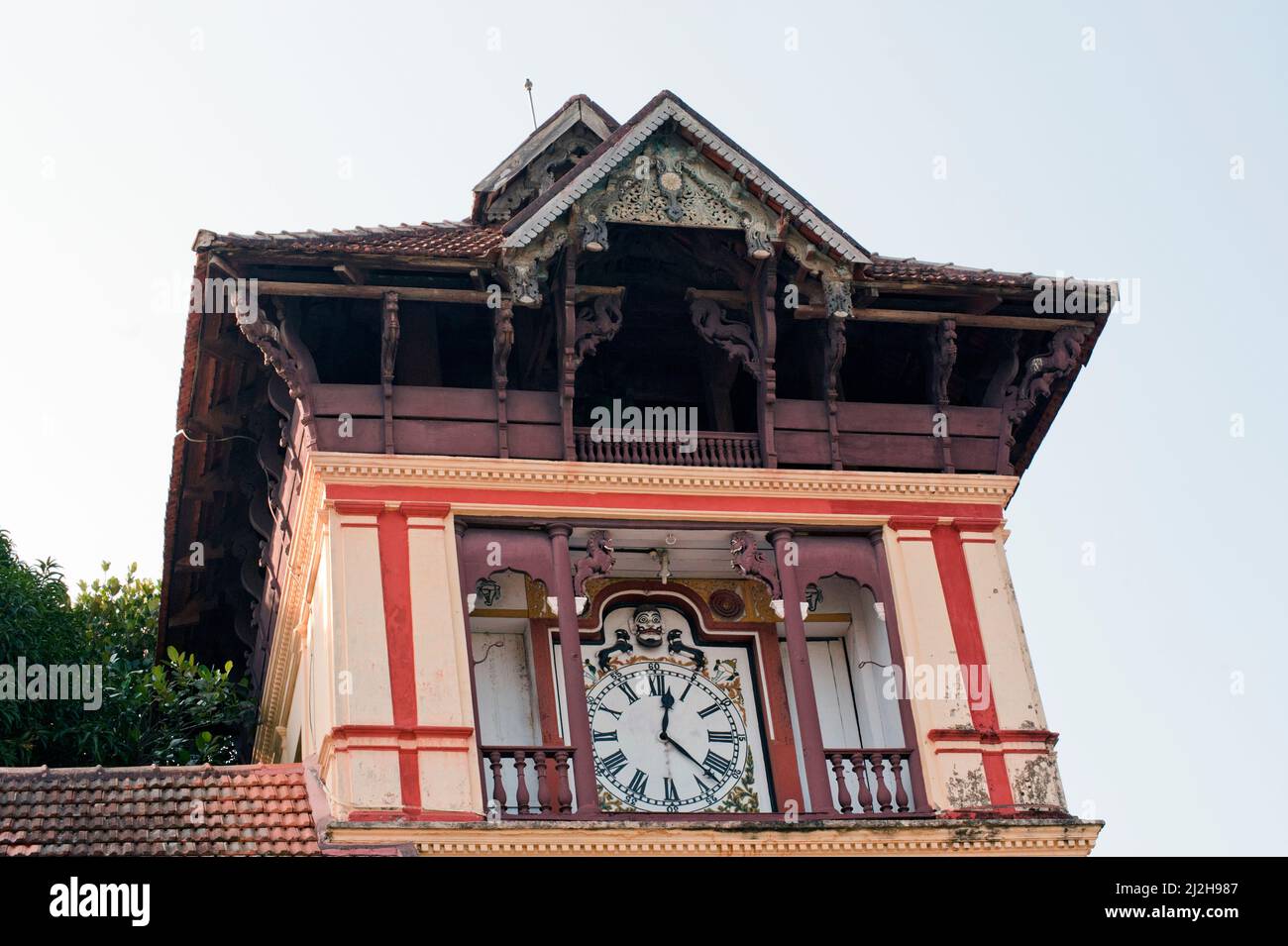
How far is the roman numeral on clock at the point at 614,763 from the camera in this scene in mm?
18891

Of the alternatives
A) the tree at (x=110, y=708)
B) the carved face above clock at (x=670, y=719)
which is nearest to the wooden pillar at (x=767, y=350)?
the carved face above clock at (x=670, y=719)

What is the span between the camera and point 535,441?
19484 millimetres

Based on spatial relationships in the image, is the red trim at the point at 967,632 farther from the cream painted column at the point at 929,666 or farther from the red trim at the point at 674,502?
the red trim at the point at 674,502

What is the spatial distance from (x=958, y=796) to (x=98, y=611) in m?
14.6

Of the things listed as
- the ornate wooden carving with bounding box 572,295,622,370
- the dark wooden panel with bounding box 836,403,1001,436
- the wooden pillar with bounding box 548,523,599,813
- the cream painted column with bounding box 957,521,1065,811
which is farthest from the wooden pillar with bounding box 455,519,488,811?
the cream painted column with bounding box 957,521,1065,811

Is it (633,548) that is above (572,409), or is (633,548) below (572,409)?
below

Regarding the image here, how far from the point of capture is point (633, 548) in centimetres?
1981

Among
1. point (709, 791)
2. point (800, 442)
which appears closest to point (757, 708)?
point (709, 791)

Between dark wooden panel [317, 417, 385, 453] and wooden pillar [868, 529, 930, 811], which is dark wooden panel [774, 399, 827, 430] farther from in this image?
dark wooden panel [317, 417, 385, 453]

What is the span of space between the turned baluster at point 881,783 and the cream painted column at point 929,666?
327mm

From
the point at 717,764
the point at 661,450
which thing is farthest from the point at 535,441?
the point at 717,764

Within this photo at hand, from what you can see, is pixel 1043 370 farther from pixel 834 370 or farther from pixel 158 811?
pixel 158 811

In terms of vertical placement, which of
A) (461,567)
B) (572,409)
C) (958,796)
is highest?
(572,409)

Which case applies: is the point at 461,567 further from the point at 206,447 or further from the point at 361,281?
the point at 206,447
